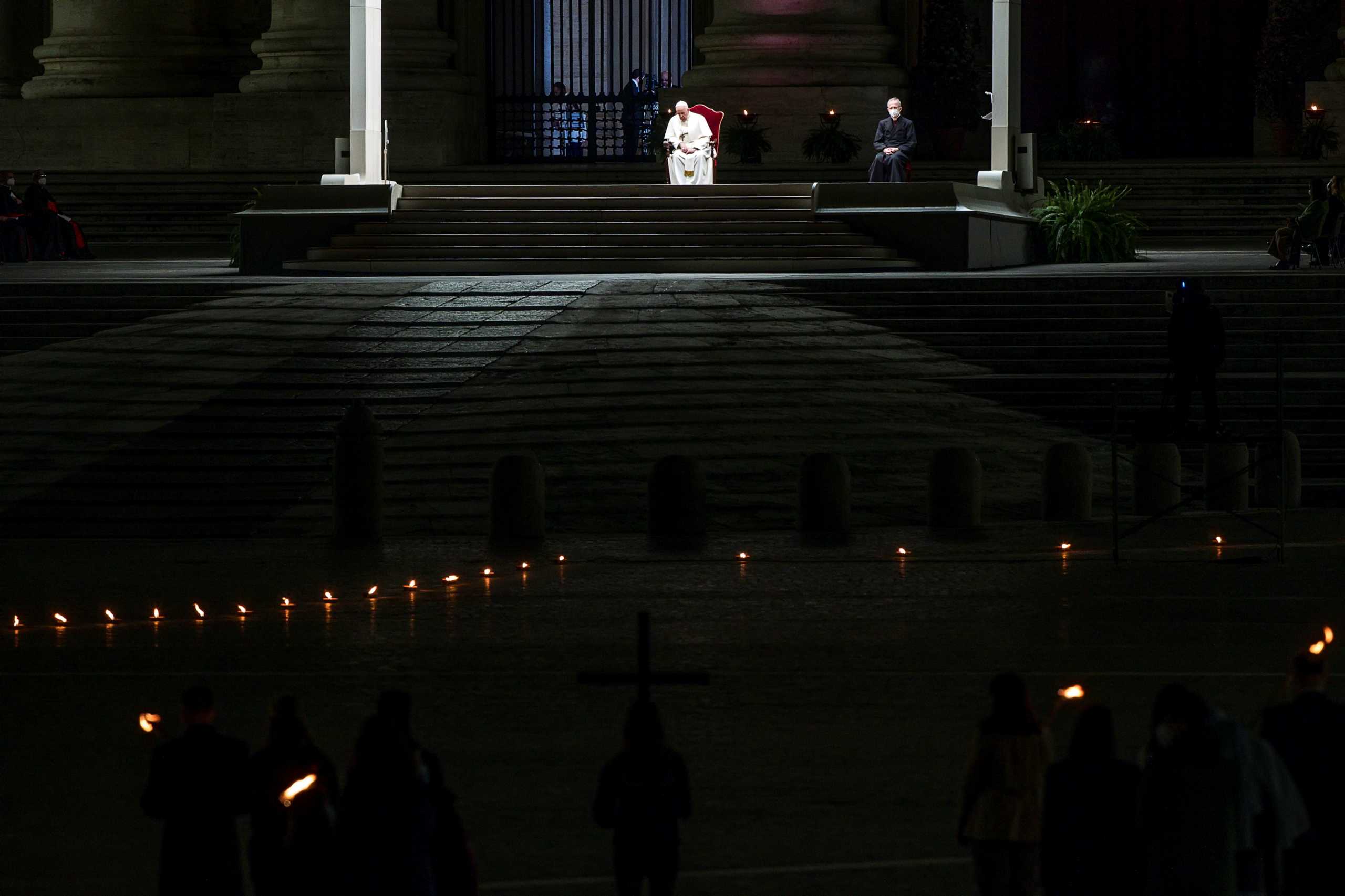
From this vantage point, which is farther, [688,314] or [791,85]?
[791,85]

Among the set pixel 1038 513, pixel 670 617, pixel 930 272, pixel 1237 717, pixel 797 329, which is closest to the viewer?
pixel 1237 717

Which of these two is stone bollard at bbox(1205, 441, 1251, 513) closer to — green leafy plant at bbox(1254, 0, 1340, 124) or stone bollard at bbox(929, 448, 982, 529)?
stone bollard at bbox(929, 448, 982, 529)

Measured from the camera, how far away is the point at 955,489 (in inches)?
648

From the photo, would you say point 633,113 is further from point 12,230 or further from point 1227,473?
point 1227,473

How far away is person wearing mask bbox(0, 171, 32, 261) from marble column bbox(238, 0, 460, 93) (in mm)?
6697

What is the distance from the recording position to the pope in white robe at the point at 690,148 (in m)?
31.0

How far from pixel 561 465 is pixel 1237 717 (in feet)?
28.4

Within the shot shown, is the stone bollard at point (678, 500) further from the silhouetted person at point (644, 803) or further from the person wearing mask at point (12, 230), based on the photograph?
the person wearing mask at point (12, 230)

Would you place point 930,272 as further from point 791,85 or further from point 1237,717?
point 1237,717

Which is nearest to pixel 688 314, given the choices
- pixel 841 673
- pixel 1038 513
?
pixel 1038 513

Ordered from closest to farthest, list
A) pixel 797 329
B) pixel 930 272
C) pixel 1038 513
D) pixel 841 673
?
pixel 841 673 → pixel 1038 513 → pixel 797 329 → pixel 930 272

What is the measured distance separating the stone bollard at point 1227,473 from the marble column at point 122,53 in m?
26.7

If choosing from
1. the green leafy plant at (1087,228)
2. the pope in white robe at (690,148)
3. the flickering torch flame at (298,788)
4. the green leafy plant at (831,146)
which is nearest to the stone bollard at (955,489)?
the flickering torch flame at (298,788)

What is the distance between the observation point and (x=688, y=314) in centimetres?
2194
